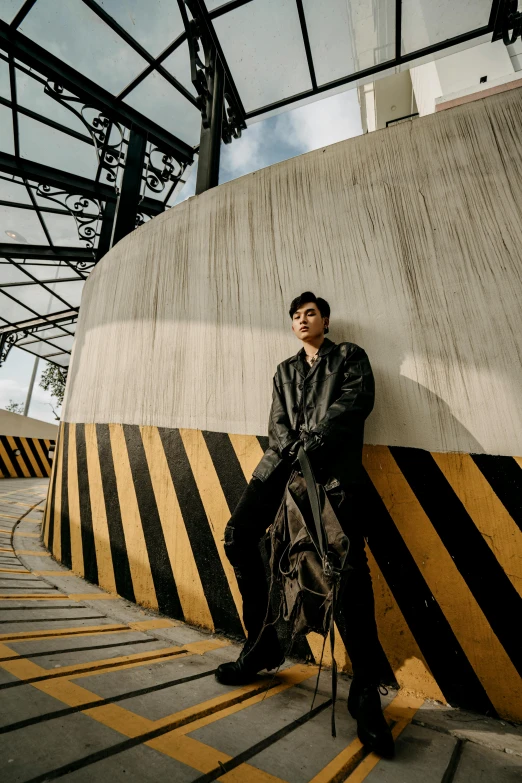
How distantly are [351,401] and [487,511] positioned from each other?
0.77 meters

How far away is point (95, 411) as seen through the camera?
2.85m

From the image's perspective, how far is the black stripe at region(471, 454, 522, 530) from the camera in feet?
4.71

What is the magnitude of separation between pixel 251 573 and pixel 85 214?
7.05 m

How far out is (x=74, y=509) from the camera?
9.00ft

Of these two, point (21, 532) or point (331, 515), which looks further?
point (21, 532)

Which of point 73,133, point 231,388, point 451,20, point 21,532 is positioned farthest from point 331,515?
point 73,133

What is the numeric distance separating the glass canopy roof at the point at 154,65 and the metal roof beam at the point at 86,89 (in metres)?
0.01

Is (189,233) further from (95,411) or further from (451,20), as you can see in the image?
(451,20)

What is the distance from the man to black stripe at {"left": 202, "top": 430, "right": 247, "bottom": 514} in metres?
0.42

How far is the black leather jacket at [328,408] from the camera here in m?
1.36

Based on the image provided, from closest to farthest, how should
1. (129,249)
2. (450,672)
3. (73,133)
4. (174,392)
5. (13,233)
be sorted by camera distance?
1. (450,672)
2. (174,392)
3. (129,249)
4. (73,133)
5. (13,233)

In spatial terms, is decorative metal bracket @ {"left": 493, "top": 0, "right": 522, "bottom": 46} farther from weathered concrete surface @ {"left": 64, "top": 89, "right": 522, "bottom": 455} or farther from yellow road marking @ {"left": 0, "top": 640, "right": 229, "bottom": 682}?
yellow road marking @ {"left": 0, "top": 640, "right": 229, "bottom": 682}

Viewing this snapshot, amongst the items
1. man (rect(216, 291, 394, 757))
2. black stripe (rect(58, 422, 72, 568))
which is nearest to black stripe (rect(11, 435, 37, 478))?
black stripe (rect(58, 422, 72, 568))

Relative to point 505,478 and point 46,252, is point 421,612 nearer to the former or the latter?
point 505,478
